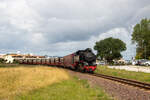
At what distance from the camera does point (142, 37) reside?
2441 inches

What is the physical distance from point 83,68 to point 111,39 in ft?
188

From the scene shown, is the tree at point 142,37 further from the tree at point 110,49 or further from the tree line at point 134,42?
the tree at point 110,49

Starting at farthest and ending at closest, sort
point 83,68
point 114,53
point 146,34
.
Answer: point 114,53 < point 146,34 < point 83,68

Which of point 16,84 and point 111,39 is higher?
point 111,39

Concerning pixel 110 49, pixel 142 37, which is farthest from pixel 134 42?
pixel 110 49

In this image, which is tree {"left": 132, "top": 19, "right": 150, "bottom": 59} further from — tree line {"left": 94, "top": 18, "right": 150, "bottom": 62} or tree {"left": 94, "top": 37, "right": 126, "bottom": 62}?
tree {"left": 94, "top": 37, "right": 126, "bottom": 62}

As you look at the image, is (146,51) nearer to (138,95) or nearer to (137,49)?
(137,49)

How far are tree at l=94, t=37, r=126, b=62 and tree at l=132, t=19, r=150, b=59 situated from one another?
9561mm

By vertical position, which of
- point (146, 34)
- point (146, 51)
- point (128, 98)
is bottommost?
point (128, 98)

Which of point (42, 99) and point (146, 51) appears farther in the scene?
→ point (146, 51)

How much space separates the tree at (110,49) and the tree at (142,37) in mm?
9561

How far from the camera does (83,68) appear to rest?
22.3 m

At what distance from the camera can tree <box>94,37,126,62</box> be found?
71812 millimetres

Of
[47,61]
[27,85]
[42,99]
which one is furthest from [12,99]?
[47,61]
